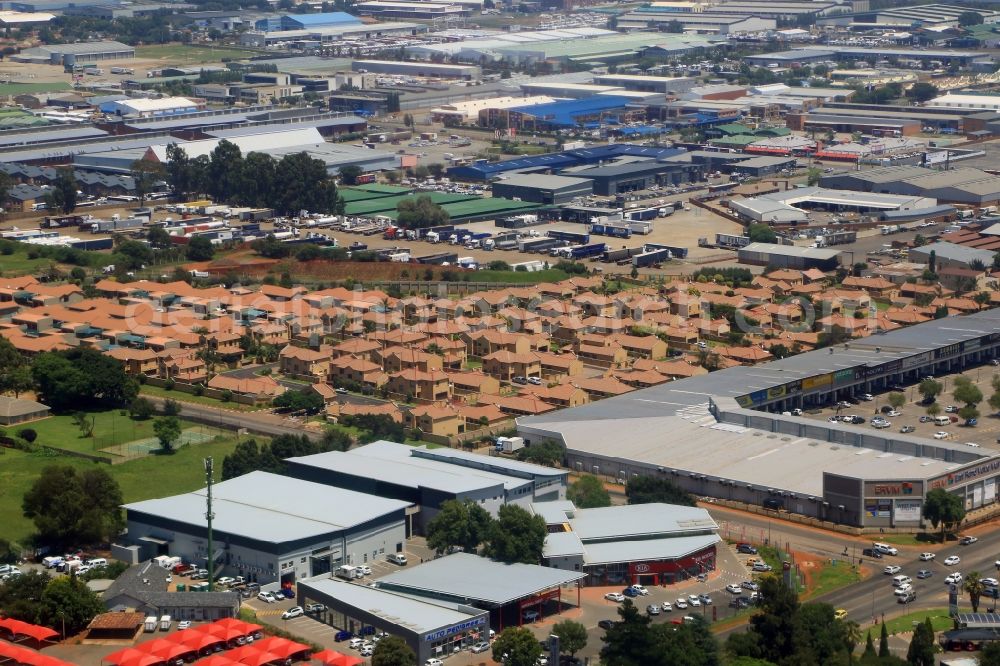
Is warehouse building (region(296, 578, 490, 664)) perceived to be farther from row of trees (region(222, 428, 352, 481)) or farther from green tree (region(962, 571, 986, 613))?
green tree (region(962, 571, 986, 613))

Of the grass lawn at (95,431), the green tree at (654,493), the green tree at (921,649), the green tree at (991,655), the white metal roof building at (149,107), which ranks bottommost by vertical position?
the grass lawn at (95,431)

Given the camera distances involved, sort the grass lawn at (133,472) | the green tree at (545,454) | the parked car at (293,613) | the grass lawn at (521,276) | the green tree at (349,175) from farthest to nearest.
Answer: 1. the green tree at (349,175)
2. the grass lawn at (521,276)
3. the green tree at (545,454)
4. the grass lawn at (133,472)
5. the parked car at (293,613)

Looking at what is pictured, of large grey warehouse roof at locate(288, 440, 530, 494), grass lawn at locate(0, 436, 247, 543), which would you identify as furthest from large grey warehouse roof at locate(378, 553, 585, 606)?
grass lawn at locate(0, 436, 247, 543)

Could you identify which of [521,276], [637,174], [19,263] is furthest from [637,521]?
[637,174]

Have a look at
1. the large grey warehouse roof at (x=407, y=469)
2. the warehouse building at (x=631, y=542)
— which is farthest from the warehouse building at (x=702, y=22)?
the warehouse building at (x=631, y=542)

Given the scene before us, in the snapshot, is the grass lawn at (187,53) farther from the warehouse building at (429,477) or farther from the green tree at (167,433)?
the warehouse building at (429,477)

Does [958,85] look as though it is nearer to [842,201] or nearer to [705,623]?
[842,201]

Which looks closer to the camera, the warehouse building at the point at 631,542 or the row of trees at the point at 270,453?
the warehouse building at the point at 631,542
